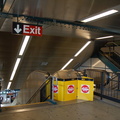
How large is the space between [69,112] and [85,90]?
164 cm

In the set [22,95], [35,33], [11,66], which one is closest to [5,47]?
[11,66]

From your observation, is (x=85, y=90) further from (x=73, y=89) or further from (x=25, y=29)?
(x=25, y=29)

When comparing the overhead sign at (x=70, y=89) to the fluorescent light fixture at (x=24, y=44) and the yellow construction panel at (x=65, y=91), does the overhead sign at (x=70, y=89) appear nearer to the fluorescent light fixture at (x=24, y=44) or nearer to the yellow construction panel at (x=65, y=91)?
the yellow construction panel at (x=65, y=91)

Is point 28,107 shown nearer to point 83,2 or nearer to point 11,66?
point 83,2

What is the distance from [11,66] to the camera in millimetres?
12141

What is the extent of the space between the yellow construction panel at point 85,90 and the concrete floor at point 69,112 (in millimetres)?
526

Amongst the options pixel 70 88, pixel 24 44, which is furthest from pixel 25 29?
pixel 24 44

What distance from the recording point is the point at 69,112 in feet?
15.1

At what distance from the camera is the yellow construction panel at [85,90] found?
19.3 ft

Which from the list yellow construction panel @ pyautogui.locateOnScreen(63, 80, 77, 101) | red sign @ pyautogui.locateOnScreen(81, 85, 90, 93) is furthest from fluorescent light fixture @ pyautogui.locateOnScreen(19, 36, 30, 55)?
red sign @ pyautogui.locateOnScreen(81, 85, 90, 93)

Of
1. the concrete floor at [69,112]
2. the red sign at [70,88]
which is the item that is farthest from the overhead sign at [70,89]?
the concrete floor at [69,112]

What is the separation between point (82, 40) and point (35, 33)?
288 inches

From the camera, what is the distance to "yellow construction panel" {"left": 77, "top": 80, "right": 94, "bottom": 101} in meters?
5.88

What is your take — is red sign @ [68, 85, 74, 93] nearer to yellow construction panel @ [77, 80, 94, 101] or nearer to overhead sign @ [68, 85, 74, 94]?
overhead sign @ [68, 85, 74, 94]
